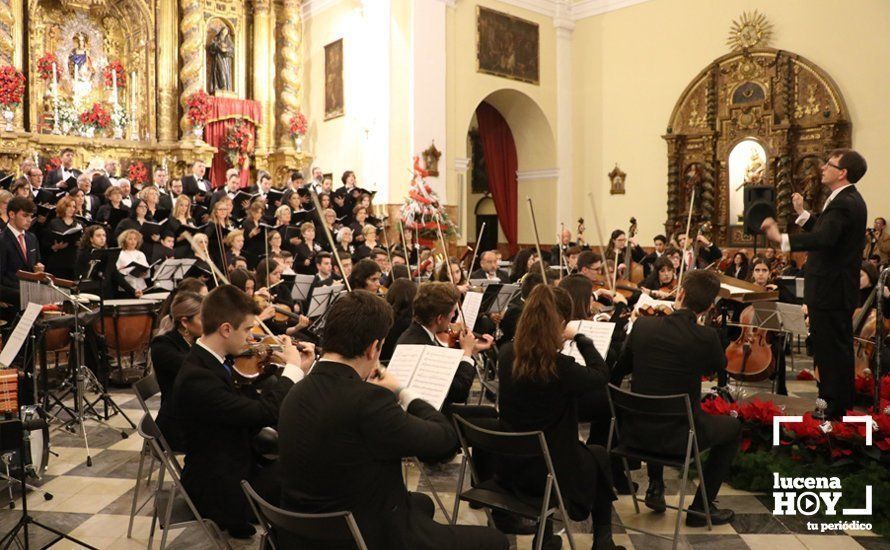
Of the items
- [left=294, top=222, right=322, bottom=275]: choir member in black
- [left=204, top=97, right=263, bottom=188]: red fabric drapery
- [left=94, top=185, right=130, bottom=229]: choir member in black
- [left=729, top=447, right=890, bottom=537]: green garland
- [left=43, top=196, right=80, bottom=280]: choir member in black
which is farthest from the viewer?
[left=204, top=97, right=263, bottom=188]: red fabric drapery

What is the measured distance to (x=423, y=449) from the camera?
2.31m

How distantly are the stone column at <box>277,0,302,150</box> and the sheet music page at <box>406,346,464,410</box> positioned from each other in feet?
46.0

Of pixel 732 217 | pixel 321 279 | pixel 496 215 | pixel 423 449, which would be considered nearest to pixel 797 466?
pixel 423 449

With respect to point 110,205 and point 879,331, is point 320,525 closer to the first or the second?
point 879,331

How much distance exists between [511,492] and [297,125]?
14.1m

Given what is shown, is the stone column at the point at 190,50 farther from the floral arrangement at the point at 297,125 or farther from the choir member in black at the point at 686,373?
the choir member in black at the point at 686,373

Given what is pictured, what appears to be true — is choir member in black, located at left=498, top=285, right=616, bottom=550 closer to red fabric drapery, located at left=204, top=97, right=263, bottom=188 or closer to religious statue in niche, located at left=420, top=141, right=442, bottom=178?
religious statue in niche, located at left=420, top=141, right=442, bottom=178

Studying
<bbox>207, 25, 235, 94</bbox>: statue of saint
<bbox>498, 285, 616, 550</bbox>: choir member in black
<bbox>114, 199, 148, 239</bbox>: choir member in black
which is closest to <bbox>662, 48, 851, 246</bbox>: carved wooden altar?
<bbox>207, 25, 235, 94</bbox>: statue of saint

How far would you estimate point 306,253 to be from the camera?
9.90 m

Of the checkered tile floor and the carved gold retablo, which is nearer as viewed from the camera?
the checkered tile floor

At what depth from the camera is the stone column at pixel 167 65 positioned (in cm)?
1524

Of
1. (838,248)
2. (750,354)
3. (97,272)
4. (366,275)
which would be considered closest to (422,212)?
(97,272)

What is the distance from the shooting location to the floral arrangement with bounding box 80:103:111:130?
1449cm

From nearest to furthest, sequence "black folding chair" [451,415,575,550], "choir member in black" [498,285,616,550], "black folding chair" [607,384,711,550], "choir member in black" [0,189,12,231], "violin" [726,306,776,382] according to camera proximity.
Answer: "black folding chair" [451,415,575,550] → "choir member in black" [498,285,616,550] → "black folding chair" [607,384,711,550] → "violin" [726,306,776,382] → "choir member in black" [0,189,12,231]
